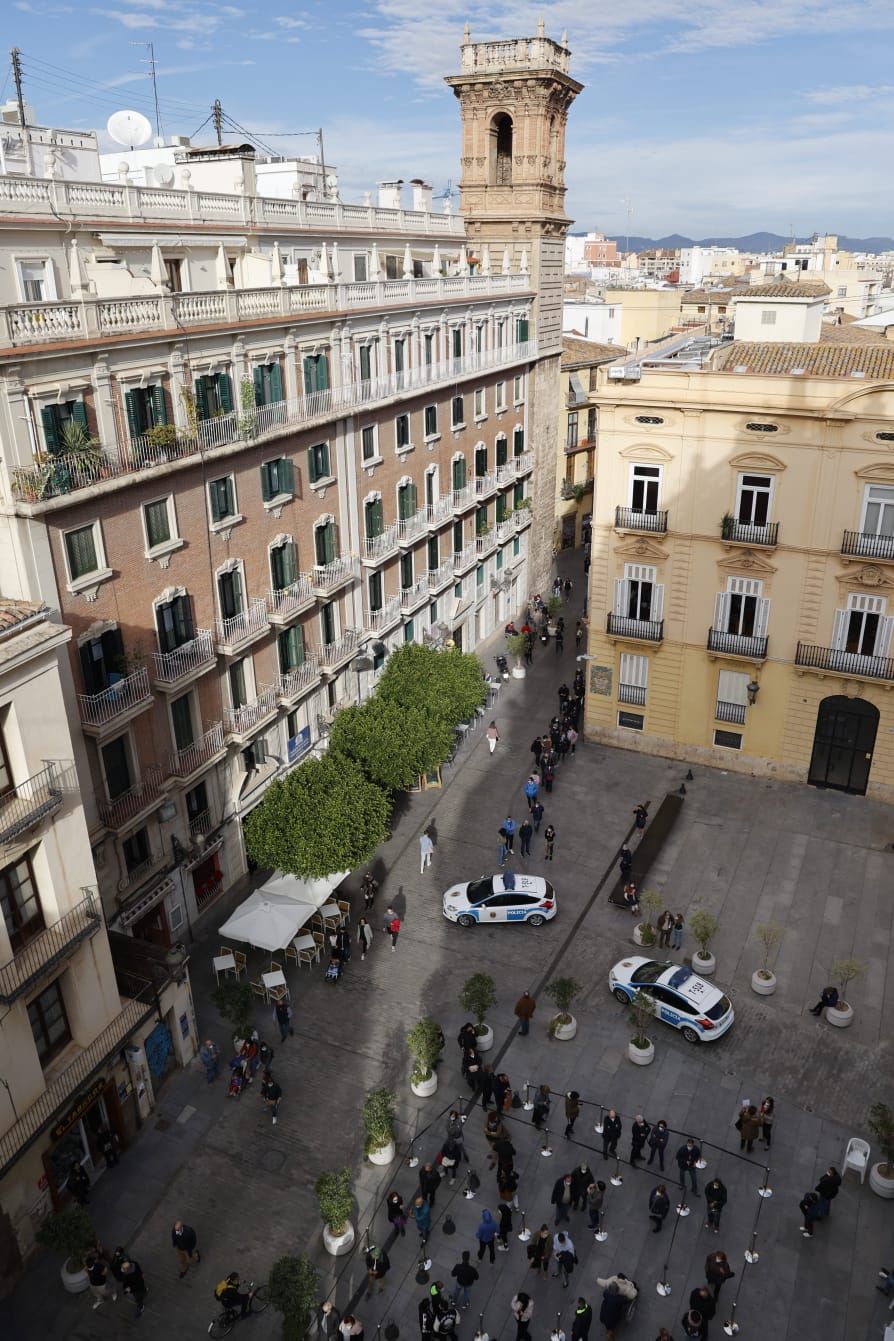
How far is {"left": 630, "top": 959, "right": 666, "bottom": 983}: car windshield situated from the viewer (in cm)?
2669

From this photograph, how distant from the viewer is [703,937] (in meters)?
27.9

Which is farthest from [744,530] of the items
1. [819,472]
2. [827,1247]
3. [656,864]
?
[827,1247]

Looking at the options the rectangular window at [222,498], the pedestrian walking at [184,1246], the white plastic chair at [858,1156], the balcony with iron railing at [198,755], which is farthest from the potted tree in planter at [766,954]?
the rectangular window at [222,498]

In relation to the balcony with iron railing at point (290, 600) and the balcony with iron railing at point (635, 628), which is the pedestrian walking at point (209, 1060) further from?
the balcony with iron railing at point (635, 628)

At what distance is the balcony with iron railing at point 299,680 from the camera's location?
3262 cm

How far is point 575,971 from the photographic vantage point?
2872 centimetres

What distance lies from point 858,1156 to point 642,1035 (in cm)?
565

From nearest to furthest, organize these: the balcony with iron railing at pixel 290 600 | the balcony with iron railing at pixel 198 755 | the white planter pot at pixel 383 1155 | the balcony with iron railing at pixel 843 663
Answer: the white planter pot at pixel 383 1155 → the balcony with iron railing at pixel 198 755 → the balcony with iron railing at pixel 290 600 → the balcony with iron railing at pixel 843 663

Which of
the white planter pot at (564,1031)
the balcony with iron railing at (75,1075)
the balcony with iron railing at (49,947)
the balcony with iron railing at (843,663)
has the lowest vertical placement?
the white planter pot at (564,1031)

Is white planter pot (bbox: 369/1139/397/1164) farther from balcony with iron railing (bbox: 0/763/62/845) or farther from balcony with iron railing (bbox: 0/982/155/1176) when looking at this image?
balcony with iron railing (bbox: 0/763/62/845)

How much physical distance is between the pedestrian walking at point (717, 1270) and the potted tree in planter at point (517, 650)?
31963mm

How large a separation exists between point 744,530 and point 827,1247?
22.9 metres

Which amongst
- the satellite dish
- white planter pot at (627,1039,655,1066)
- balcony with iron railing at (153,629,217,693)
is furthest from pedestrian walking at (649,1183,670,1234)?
the satellite dish

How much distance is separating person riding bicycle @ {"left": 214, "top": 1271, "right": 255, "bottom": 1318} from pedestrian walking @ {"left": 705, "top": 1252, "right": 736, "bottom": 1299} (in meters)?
9.04
